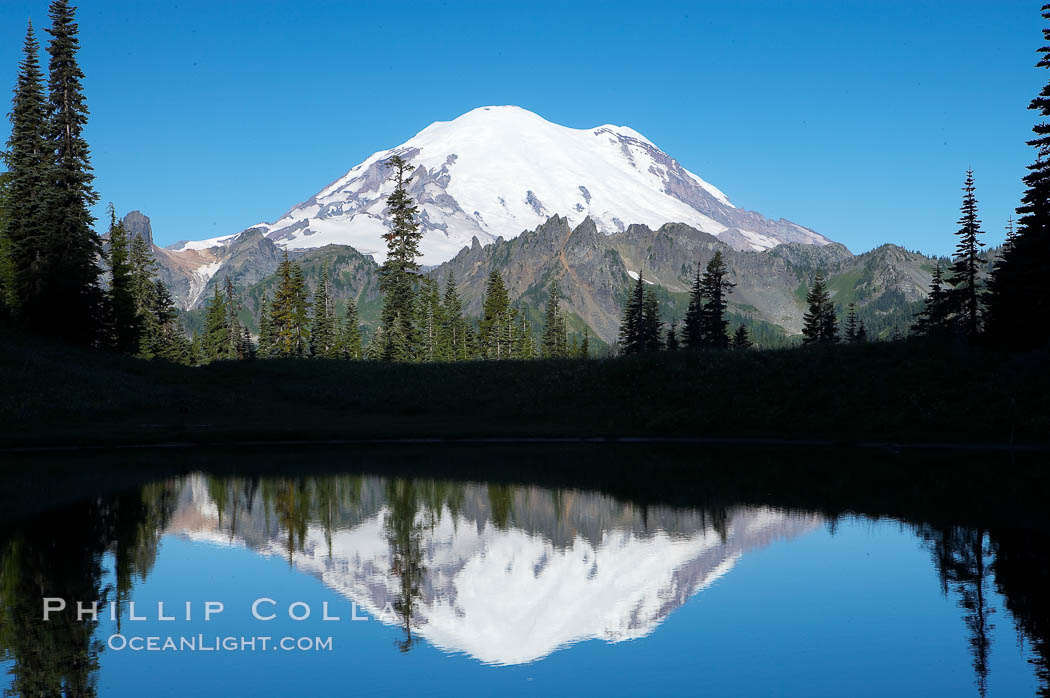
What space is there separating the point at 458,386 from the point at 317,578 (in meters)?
40.7

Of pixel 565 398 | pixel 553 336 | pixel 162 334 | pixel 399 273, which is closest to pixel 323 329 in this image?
pixel 162 334

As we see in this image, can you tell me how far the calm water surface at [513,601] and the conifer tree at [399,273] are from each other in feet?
213

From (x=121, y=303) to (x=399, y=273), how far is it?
26441 mm

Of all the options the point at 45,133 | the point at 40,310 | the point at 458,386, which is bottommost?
the point at 458,386

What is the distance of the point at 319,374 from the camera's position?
205 feet

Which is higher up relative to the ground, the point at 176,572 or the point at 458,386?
the point at 458,386

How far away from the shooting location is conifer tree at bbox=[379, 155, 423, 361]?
88.8 metres

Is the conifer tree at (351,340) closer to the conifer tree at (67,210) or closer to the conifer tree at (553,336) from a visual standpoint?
the conifer tree at (553,336)

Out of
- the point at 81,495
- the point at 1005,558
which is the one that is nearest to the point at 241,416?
the point at 81,495

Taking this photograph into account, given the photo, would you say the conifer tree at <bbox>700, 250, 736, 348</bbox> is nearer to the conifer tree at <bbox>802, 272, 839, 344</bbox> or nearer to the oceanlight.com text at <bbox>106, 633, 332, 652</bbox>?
the conifer tree at <bbox>802, 272, 839, 344</bbox>

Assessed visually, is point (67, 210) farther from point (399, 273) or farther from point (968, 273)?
point (968, 273)

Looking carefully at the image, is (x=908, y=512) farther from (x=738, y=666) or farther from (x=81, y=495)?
(x=81, y=495)

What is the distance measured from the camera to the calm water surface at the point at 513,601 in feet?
40.2

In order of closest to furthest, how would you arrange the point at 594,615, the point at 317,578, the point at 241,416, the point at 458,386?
1. the point at 594,615
2. the point at 317,578
3. the point at 241,416
4. the point at 458,386
